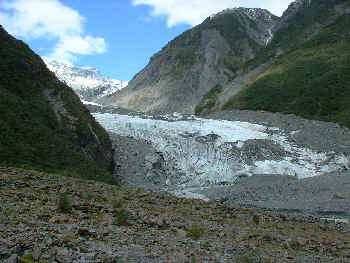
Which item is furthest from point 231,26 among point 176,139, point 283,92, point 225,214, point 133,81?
point 225,214

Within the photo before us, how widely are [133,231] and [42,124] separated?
13.9m

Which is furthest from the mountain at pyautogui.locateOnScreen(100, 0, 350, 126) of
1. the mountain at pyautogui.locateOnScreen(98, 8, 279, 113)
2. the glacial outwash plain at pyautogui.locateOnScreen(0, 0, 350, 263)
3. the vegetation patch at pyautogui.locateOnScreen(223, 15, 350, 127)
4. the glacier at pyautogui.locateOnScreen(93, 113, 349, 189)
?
the glacier at pyautogui.locateOnScreen(93, 113, 349, 189)

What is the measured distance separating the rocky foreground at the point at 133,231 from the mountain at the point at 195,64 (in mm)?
82219

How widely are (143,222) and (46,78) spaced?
1920 cm

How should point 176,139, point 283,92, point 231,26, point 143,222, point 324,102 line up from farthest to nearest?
1. point 231,26
2. point 283,92
3. point 324,102
4. point 176,139
5. point 143,222

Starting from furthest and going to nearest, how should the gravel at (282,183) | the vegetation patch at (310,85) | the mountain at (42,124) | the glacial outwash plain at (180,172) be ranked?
the vegetation patch at (310,85), the gravel at (282,183), the mountain at (42,124), the glacial outwash plain at (180,172)

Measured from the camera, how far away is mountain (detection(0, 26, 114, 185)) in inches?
696

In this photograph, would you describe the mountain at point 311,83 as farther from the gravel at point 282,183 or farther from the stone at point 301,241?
the stone at point 301,241

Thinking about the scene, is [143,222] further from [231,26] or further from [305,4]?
[231,26]

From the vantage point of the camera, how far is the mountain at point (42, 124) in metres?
17.7

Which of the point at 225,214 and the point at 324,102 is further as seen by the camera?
the point at 324,102

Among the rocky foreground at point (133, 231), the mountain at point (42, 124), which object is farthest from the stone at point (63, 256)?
the mountain at point (42, 124)

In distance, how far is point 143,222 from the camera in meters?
10.0

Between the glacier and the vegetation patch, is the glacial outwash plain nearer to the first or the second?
the glacier
